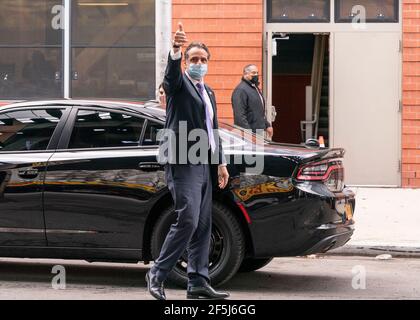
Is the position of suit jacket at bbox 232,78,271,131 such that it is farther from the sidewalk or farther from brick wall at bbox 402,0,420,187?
brick wall at bbox 402,0,420,187

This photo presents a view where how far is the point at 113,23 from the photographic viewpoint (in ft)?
51.0

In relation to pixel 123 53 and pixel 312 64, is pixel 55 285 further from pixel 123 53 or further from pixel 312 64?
pixel 312 64

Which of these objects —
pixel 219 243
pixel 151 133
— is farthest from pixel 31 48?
pixel 219 243

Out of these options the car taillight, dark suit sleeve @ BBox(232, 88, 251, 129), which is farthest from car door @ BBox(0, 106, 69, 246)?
dark suit sleeve @ BBox(232, 88, 251, 129)

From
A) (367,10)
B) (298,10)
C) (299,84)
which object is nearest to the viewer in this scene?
(367,10)

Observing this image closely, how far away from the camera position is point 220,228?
26.0 ft

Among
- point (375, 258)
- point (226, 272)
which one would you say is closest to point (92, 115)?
point (226, 272)

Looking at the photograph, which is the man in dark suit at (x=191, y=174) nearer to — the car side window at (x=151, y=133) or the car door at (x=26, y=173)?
the car side window at (x=151, y=133)

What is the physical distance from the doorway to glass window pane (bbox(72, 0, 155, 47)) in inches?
122

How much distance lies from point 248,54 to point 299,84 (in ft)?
11.9

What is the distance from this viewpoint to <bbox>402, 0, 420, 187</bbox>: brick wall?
15195mm

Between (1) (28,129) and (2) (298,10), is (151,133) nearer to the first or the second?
(1) (28,129)

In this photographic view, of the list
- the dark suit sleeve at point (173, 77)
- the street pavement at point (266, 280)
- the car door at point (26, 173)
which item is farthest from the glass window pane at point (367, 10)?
the dark suit sleeve at point (173, 77)
